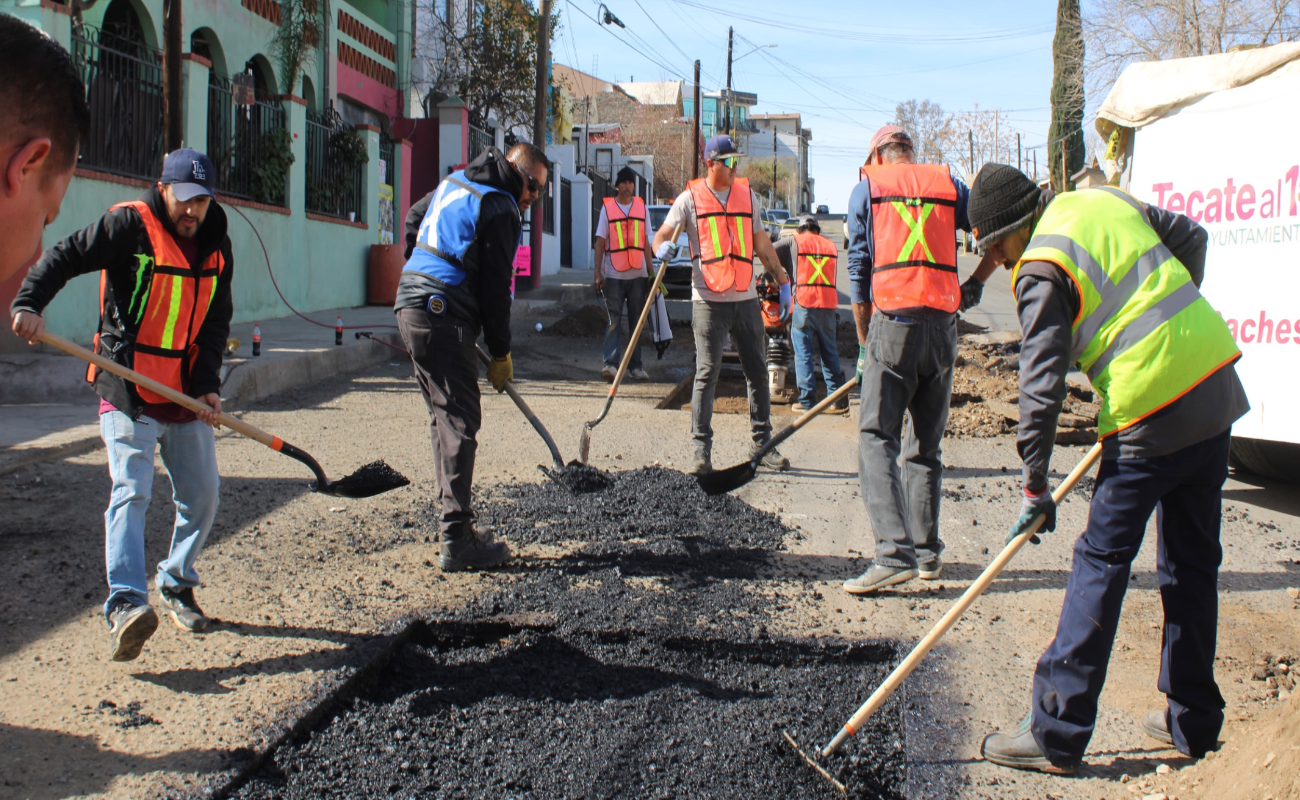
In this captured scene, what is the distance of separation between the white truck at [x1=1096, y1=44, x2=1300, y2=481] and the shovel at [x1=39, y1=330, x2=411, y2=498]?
471 cm

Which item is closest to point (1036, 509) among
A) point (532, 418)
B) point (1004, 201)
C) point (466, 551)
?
point (1004, 201)

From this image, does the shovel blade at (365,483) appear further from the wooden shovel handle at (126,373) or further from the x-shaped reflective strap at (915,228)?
the x-shaped reflective strap at (915,228)

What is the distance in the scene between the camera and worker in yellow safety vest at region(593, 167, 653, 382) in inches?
401

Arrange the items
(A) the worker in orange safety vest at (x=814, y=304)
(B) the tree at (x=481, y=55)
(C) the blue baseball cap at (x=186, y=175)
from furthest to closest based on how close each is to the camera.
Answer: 1. (B) the tree at (x=481, y=55)
2. (A) the worker in orange safety vest at (x=814, y=304)
3. (C) the blue baseball cap at (x=186, y=175)

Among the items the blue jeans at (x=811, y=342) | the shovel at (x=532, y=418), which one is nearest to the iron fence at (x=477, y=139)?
the blue jeans at (x=811, y=342)

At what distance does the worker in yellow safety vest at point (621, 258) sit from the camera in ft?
33.4

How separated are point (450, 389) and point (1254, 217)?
14.9 ft

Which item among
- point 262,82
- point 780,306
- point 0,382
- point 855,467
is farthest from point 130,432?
point 262,82

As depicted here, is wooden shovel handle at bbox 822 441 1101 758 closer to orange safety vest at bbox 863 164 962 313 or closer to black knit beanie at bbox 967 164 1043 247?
black knit beanie at bbox 967 164 1043 247

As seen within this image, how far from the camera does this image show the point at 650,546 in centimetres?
484

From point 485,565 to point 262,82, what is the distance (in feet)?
39.4

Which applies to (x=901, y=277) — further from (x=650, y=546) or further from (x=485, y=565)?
(x=485, y=565)

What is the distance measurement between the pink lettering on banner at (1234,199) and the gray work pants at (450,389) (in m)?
4.41

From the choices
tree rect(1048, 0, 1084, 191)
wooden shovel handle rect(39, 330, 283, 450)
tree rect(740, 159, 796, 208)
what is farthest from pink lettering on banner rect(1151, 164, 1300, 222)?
tree rect(740, 159, 796, 208)
